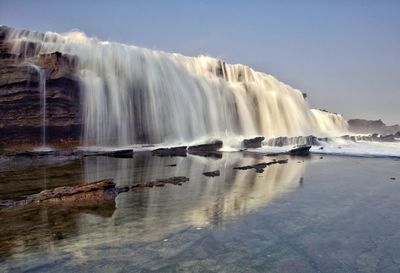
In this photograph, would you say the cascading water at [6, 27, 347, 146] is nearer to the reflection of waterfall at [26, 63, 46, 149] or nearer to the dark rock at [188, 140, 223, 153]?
the reflection of waterfall at [26, 63, 46, 149]

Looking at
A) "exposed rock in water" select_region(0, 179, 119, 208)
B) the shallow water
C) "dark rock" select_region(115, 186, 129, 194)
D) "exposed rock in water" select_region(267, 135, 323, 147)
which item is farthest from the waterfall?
"exposed rock in water" select_region(267, 135, 323, 147)

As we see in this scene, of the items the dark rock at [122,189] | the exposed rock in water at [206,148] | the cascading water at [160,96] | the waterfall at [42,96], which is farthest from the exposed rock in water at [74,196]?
the cascading water at [160,96]

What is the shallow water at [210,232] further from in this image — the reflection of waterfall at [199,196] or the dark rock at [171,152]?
the dark rock at [171,152]

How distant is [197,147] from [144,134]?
8.15 metres

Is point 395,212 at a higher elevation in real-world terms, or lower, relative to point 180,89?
lower

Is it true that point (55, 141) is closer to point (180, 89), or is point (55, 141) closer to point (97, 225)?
point (180, 89)

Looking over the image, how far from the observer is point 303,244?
5109mm

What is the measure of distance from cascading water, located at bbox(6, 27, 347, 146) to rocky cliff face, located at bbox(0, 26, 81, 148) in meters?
1.06

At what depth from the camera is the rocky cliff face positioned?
79.5 ft

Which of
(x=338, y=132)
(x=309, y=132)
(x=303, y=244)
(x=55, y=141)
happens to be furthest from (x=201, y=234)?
(x=338, y=132)

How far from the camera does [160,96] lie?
3369cm

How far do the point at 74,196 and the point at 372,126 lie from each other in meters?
110

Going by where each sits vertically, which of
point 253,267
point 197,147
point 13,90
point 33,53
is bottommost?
point 253,267

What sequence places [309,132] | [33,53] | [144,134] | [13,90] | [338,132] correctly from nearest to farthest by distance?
[13,90]
[33,53]
[144,134]
[309,132]
[338,132]
